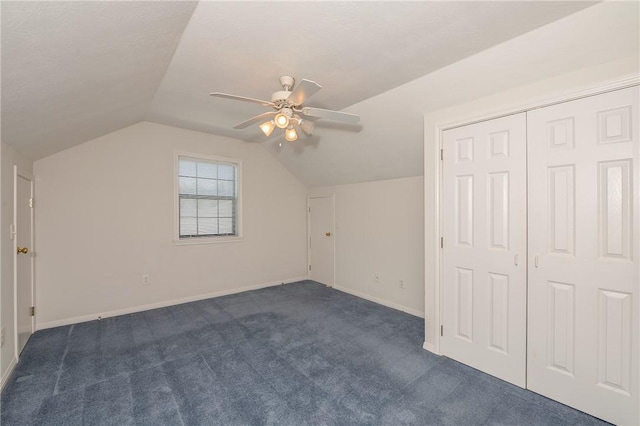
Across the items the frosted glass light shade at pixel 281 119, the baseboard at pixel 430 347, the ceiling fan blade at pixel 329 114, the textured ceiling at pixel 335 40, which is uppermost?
the textured ceiling at pixel 335 40

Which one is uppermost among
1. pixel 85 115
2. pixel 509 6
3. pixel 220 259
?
pixel 509 6

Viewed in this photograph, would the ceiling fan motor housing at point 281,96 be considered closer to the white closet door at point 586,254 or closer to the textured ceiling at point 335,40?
the textured ceiling at point 335,40

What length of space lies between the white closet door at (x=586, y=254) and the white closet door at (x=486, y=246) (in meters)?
0.09

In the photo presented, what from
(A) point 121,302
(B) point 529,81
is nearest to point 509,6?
(B) point 529,81

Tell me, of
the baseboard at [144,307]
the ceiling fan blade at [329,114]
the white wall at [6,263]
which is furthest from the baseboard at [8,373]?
the ceiling fan blade at [329,114]

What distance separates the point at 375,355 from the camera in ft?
8.60

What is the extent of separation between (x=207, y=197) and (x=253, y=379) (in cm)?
310

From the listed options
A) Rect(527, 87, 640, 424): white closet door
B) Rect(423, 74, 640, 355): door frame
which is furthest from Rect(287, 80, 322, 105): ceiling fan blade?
Rect(527, 87, 640, 424): white closet door

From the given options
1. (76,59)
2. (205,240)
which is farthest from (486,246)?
(205,240)

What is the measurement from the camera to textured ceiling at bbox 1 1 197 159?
1.21 m

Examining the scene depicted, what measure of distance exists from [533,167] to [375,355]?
212 centimetres

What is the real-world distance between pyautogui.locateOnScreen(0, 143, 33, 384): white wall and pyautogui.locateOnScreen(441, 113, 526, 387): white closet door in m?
3.84

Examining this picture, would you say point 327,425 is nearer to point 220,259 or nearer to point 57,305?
point 220,259

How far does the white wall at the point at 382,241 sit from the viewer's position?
373 centimetres
